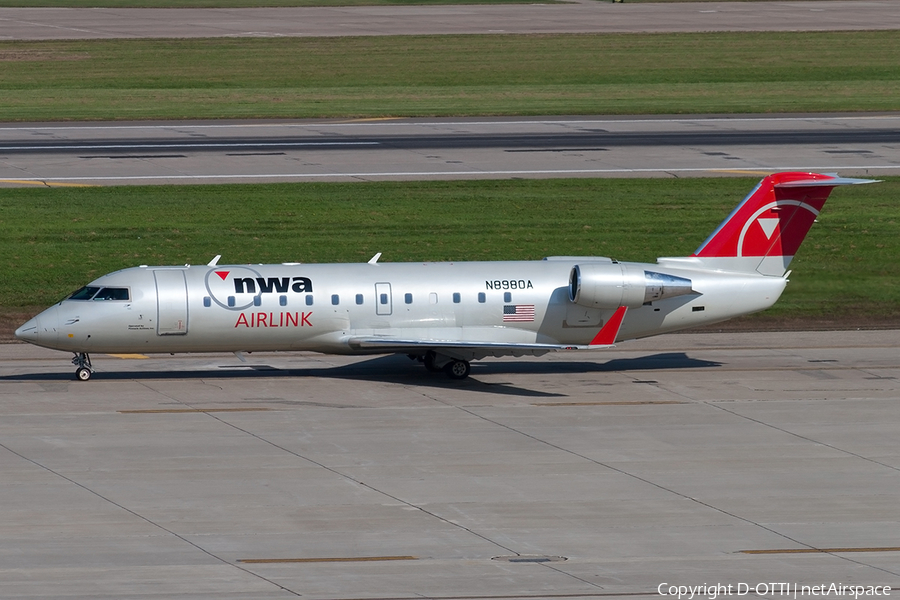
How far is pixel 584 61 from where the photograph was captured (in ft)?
269

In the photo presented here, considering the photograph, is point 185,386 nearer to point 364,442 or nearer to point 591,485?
point 364,442

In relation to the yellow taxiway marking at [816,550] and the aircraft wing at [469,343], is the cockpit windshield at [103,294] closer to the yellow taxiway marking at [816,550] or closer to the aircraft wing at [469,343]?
the aircraft wing at [469,343]

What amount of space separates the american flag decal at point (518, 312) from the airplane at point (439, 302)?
0.08ft

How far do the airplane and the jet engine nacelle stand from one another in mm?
36

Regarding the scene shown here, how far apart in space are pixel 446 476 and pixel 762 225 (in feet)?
44.2

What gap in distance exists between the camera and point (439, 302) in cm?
3291

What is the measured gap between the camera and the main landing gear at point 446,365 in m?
33.3

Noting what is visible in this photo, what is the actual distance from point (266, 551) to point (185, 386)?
11.9m

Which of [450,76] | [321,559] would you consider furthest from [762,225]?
[450,76]

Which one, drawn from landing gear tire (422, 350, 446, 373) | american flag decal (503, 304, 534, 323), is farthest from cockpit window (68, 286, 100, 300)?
american flag decal (503, 304, 534, 323)

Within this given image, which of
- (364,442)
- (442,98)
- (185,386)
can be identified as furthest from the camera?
(442,98)

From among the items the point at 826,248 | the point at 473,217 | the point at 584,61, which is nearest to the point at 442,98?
the point at 584,61

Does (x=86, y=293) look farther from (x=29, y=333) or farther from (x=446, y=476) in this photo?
(x=446, y=476)

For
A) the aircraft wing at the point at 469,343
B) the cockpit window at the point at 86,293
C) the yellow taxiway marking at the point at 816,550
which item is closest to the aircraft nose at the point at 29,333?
the cockpit window at the point at 86,293
